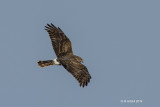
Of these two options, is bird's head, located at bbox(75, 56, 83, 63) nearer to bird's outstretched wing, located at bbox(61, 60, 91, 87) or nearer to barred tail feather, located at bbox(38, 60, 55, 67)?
bird's outstretched wing, located at bbox(61, 60, 91, 87)

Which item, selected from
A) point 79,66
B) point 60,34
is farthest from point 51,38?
point 79,66

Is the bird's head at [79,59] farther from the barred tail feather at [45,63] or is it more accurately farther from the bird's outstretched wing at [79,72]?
the barred tail feather at [45,63]

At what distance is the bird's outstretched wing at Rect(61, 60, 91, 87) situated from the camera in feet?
75.0

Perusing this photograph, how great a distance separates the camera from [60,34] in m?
25.0

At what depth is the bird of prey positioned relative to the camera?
22938 millimetres

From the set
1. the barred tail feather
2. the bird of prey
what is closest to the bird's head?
the bird of prey

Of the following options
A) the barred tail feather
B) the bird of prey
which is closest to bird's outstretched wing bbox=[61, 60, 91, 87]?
the bird of prey

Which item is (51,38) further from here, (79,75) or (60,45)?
(79,75)

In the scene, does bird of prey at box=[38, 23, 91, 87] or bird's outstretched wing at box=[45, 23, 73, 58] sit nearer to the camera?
bird of prey at box=[38, 23, 91, 87]

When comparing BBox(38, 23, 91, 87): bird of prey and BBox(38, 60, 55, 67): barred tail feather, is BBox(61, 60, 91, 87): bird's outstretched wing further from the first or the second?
BBox(38, 60, 55, 67): barred tail feather

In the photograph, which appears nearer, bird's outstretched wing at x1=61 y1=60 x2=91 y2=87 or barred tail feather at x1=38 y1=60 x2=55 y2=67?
bird's outstretched wing at x1=61 y1=60 x2=91 y2=87

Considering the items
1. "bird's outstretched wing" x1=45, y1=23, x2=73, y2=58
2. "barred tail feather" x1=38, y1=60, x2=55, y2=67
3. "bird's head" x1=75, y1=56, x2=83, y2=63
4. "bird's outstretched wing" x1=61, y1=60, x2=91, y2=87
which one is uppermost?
"bird's outstretched wing" x1=45, y1=23, x2=73, y2=58

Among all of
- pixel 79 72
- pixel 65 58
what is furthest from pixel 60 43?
pixel 79 72

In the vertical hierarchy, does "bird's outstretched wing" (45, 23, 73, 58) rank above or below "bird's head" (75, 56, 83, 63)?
above
